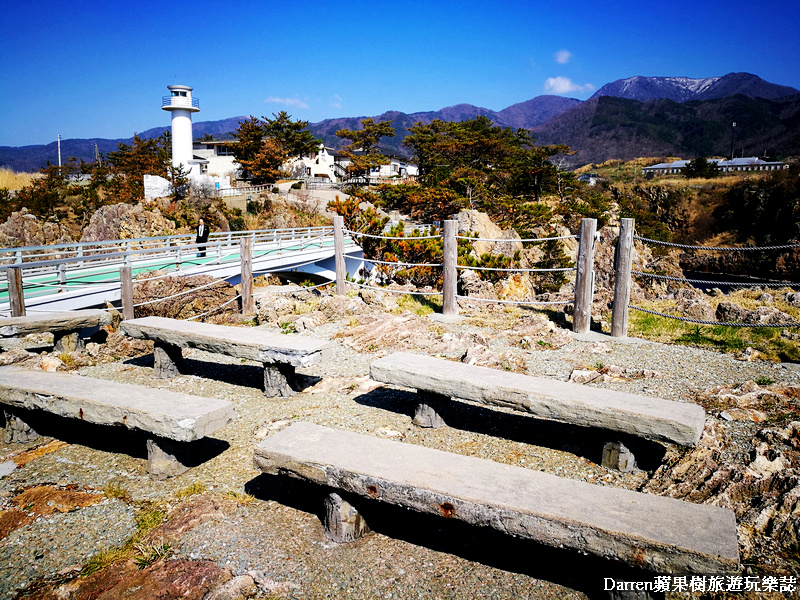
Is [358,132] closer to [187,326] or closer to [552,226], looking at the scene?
[552,226]

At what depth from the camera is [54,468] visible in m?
3.86

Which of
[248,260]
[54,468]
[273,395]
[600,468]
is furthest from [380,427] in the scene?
[248,260]

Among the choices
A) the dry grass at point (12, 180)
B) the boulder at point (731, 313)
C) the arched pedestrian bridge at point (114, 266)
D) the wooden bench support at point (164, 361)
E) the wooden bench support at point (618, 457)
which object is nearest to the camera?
the wooden bench support at point (618, 457)

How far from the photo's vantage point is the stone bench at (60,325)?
5777mm

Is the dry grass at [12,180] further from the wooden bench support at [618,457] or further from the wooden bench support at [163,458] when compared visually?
the wooden bench support at [618,457]

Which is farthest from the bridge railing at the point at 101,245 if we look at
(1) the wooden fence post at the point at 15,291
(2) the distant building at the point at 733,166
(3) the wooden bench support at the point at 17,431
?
(2) the distant building at the point at 733,166

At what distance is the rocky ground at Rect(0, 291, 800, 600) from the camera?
263 cm

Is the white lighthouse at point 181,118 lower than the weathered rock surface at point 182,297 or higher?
higher

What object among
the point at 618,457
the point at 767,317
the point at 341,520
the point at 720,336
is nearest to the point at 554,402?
the point at 618,457

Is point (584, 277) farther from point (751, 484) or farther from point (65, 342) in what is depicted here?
point (65, 342)

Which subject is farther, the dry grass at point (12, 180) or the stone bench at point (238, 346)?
the dry grass at point (12, 180)

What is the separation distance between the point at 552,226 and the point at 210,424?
24886 mm

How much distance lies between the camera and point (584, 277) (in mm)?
7035

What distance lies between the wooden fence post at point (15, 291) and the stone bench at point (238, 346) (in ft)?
6.59
